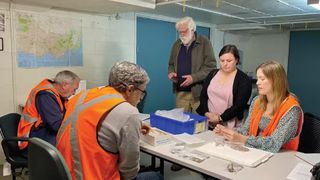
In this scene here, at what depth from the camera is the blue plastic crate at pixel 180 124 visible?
7.00 feet

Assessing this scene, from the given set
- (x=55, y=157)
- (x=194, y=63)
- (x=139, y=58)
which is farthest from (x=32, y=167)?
(x=139, y=58)

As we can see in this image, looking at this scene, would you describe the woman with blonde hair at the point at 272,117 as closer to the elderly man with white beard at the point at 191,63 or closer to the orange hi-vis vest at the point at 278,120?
the orange hi-vis vest at the point at 278,120

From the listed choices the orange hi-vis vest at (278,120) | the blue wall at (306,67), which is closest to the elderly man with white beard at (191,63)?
the orange hi-vis vest at (278,120)

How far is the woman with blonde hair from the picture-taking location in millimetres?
1812

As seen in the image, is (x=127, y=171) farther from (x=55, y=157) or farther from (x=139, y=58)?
(x=139, y=58)

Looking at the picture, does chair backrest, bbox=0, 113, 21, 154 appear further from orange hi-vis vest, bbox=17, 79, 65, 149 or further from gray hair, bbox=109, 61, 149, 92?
gray hair, bbox=109, 61, 149, 92

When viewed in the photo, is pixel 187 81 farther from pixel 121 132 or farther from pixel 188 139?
pixel 121 132

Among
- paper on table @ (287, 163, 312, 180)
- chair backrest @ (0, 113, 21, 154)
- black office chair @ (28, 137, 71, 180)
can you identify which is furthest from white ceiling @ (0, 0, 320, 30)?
paper on table @ (287, 163, 312, 180)

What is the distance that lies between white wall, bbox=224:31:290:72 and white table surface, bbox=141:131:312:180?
560 cm

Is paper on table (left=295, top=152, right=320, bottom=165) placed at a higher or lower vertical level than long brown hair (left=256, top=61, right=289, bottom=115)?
lower

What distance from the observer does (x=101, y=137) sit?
143 cm

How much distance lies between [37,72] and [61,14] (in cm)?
82

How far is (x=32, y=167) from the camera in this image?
1387 mm

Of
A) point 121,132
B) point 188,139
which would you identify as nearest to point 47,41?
point 188,139
